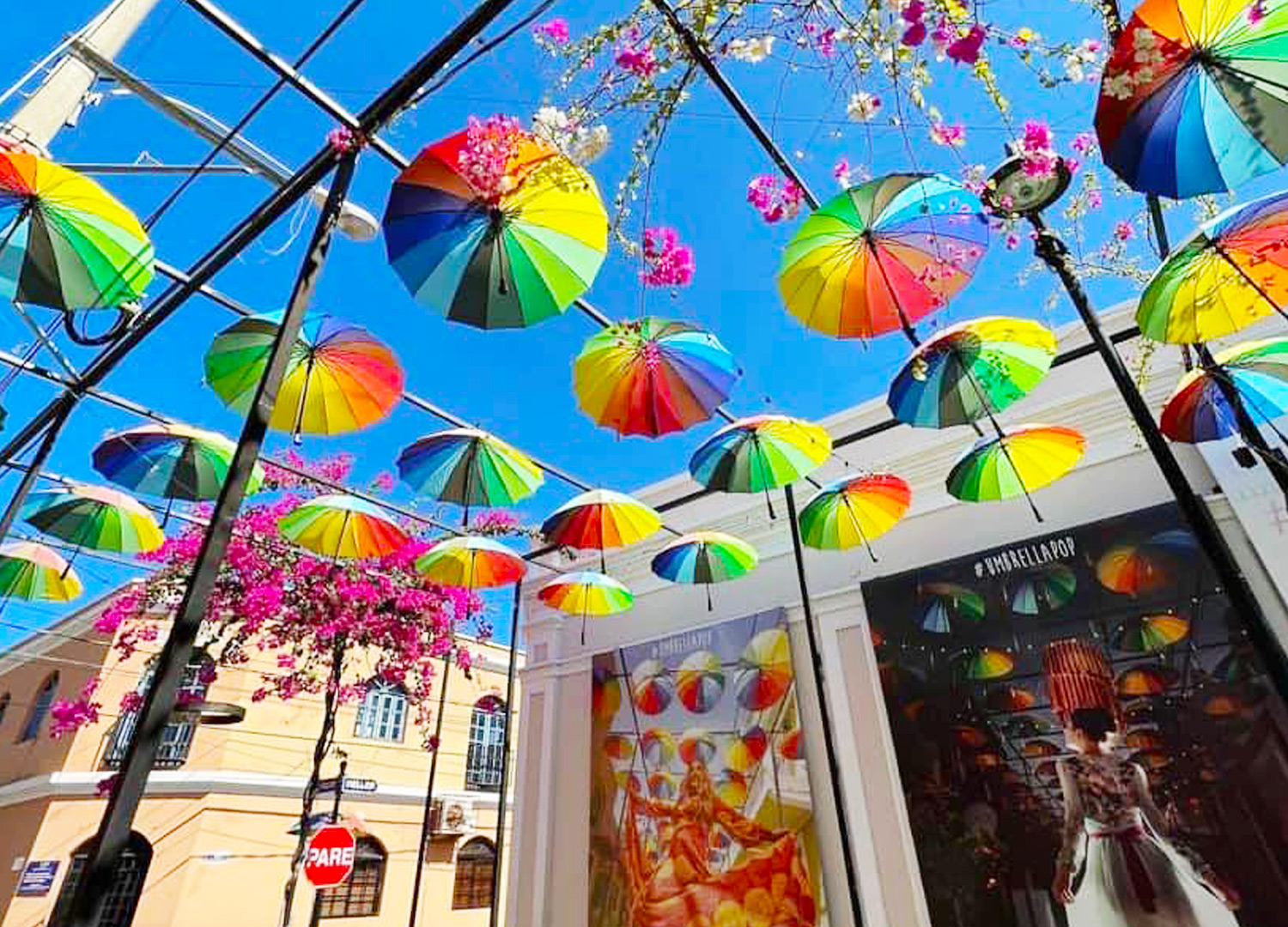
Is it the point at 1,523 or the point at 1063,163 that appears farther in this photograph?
the point at 1,523

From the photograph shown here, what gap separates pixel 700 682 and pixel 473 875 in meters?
10.6

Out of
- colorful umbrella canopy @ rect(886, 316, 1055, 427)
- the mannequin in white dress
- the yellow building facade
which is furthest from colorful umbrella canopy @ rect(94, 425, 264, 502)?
the mannequin in white dress

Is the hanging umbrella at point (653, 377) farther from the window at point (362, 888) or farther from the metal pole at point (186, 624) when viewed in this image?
the window at point (362, 888)

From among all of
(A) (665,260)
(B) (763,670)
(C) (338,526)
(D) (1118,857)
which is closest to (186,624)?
(A) (665,260)

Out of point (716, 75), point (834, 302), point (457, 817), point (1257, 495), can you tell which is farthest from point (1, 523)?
point (457, 817)

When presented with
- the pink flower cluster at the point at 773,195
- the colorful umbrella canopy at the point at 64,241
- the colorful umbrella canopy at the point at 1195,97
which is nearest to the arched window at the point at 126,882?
the colorful umbrella canopy at the point at 64,241

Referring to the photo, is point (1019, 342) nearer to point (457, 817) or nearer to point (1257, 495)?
point (1257, 495)

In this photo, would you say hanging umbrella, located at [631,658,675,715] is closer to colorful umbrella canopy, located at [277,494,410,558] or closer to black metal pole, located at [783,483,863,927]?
black metal pole, located at [783,483,863,927]

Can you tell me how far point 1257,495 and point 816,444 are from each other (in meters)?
3.03

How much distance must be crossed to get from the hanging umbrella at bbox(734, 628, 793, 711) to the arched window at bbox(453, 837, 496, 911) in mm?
9999

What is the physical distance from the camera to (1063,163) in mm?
2301

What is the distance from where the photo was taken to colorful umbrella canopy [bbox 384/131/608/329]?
2.31 metres

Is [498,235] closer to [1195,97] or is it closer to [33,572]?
[1195,97]

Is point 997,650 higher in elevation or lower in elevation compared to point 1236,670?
higher
